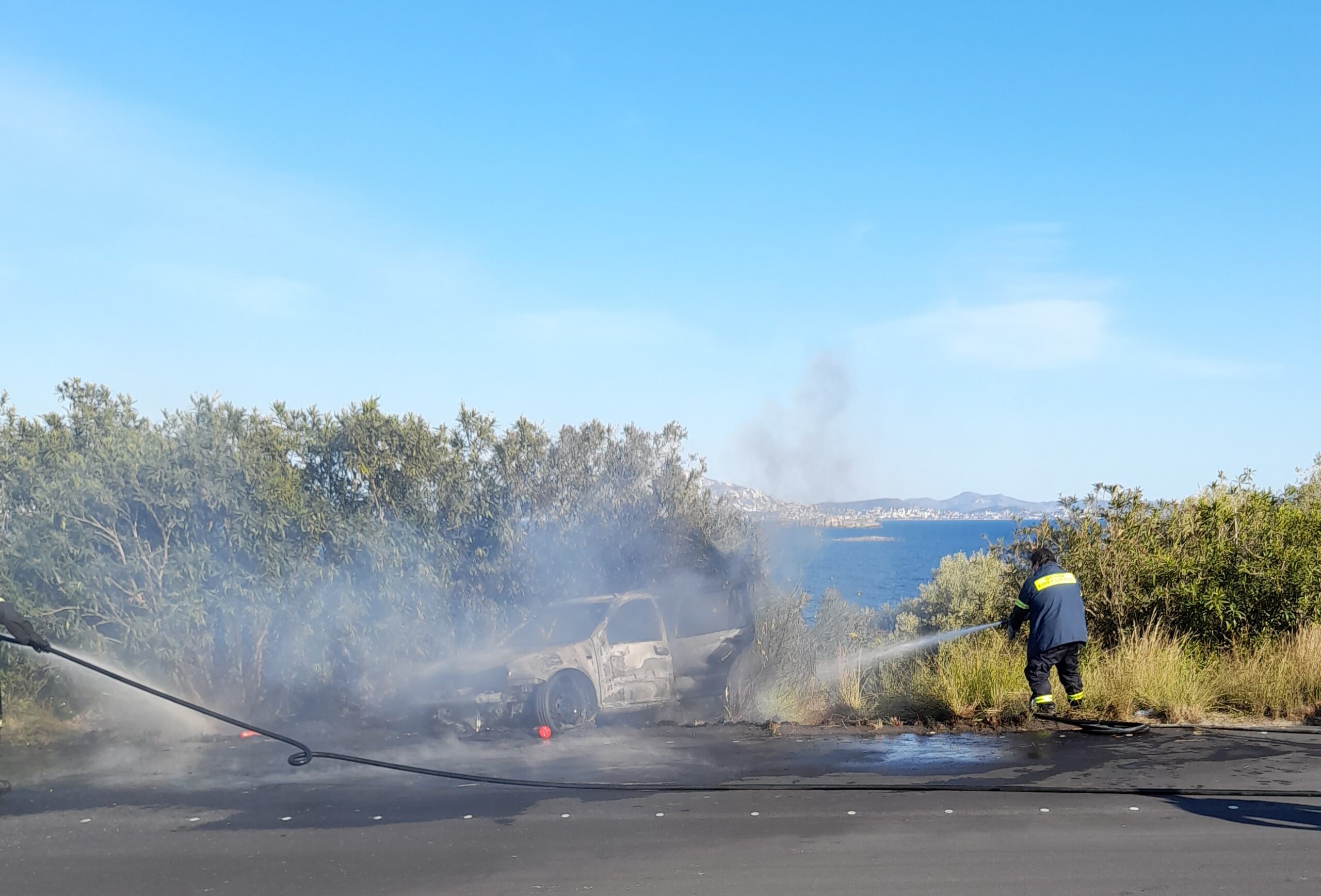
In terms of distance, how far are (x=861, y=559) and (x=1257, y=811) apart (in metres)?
109

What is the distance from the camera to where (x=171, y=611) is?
11266 millimetres

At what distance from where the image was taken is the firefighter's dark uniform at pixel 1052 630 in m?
9.02

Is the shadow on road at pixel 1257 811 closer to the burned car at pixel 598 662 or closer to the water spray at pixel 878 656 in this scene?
the water spray at pixel 878 656

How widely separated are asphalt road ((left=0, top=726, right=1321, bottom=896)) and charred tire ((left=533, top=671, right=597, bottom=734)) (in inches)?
35.1

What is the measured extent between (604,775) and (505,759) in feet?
4.14

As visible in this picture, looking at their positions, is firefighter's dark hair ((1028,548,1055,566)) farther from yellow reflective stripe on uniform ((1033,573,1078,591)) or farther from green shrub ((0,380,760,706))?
green shrub ((0,380,760,706))

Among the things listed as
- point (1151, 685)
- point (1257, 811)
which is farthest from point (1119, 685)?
point (1257, 811)

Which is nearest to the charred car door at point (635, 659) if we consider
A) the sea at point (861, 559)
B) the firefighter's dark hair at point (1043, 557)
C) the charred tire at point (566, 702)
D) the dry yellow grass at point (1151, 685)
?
the charred tire at point (566, 702)

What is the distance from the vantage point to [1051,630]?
9.03 m

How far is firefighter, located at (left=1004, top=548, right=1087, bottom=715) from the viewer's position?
9.02 m

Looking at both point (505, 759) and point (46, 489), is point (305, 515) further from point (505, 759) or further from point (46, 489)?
point (505, 759)

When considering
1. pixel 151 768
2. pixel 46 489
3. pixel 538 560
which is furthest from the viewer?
pixel 538 560

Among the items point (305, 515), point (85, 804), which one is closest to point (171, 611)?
point (305, 515)

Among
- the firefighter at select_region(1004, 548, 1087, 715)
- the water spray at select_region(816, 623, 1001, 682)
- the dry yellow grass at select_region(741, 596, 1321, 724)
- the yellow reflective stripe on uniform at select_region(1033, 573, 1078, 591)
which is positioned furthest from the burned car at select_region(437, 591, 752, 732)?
the yellow reflective stripe on uniform at select_region(1033, 573, 1078, 591)
